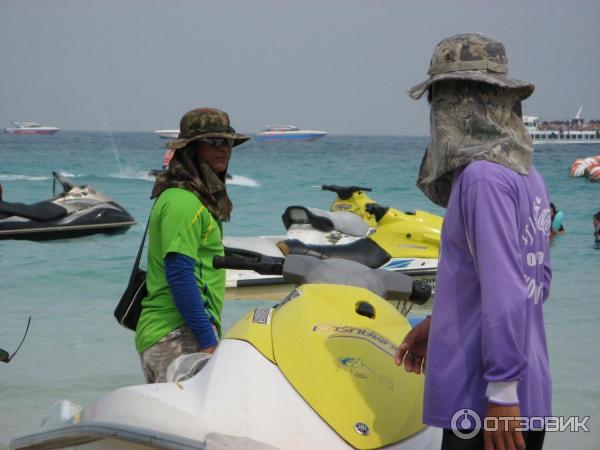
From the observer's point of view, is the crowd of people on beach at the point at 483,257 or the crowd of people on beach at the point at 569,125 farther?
the crowd of people on beach at the point at 569,125

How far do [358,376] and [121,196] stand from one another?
2277 centimetres

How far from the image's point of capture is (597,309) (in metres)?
8.31

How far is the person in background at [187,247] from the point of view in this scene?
2.86 metres

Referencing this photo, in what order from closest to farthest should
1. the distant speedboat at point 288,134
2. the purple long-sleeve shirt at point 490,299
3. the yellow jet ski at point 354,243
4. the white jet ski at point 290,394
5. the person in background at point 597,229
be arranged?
the purple long-sleeve shirt at point 490,299 → the white jet ski at point 290,394 → the yellow jet ski at point 354,243 → the person in background at point 597,229 → the distant speedboat at point 288,134

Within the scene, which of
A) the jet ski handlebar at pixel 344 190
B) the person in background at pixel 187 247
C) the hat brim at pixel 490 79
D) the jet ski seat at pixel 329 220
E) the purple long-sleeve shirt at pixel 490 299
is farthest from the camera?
the jet ski handlebar at pixel 344 190

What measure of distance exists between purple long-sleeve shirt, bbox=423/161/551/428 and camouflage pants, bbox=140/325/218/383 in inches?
47.1

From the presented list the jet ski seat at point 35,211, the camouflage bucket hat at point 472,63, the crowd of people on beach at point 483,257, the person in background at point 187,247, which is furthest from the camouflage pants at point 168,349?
the jet ski seat at point 35,211

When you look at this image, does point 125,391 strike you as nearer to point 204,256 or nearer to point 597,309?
point 204,256

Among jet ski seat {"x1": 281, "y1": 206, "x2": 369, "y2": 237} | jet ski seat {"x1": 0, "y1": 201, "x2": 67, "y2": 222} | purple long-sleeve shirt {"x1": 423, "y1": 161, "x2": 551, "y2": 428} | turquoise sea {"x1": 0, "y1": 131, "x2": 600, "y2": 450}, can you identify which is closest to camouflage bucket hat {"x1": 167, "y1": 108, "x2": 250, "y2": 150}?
purple long-sleeve shirt {"x1": 423, "y1": 161, "x2": 551, "y2": 428}

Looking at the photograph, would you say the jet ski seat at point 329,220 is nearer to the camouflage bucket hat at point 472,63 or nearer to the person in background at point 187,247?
the person in background at point 187,247

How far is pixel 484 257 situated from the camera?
1770mm

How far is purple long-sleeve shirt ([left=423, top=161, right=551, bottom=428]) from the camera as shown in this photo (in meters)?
1.76

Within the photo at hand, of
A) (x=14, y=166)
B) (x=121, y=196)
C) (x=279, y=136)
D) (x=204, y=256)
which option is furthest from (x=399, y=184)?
(x=279, y=136)

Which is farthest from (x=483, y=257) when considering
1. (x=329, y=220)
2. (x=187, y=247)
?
(x=329, y=220)
